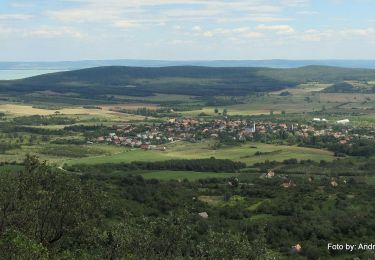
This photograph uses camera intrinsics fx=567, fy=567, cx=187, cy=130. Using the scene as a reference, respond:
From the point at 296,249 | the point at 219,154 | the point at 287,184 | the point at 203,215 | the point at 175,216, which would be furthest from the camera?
the point at 219,154

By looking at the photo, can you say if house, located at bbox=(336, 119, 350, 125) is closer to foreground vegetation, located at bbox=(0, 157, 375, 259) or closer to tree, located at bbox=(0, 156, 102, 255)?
foreground vegetation, located at bbox=(0, 157, 375, 259)

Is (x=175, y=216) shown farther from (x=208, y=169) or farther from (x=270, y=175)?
(x=208, y=169)

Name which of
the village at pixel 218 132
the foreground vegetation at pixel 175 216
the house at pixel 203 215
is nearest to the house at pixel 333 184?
the foreground vegetation at pixel 175 216

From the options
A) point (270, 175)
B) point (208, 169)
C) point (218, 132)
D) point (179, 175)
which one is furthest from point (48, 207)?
point (218, 132)

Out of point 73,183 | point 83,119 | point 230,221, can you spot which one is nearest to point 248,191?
point 230,221

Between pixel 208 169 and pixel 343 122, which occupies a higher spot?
pixel 208 169

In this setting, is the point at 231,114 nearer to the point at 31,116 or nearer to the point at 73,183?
the point at 31,116

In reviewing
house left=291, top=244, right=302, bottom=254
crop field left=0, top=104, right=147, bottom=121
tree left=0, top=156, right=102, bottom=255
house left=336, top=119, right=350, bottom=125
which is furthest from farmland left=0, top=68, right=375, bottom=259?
house left=336, top=119, right=350, bottom=125
